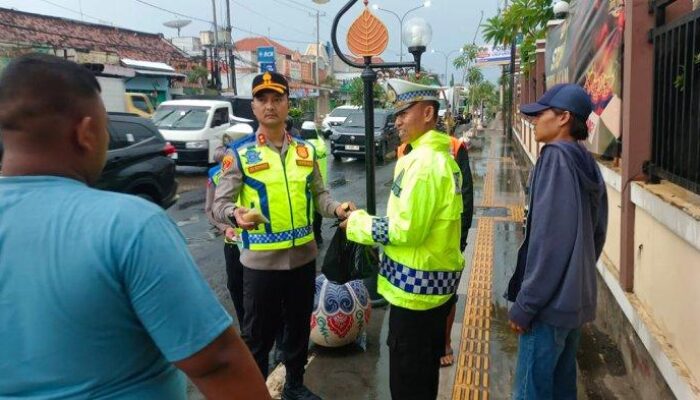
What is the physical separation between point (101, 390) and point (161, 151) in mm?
7745

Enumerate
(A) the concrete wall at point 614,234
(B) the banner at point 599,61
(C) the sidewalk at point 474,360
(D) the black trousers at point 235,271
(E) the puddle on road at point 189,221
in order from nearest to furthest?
(C) the sidewalk at point 474,360
(D) the black trousers at point 235,271
(B) the banner at point 599,61
(A) the concrete wall at point 614,234
(E) the puddle on road at point 189,221

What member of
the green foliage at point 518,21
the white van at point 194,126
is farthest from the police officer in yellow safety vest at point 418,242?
the white van at point 194,126

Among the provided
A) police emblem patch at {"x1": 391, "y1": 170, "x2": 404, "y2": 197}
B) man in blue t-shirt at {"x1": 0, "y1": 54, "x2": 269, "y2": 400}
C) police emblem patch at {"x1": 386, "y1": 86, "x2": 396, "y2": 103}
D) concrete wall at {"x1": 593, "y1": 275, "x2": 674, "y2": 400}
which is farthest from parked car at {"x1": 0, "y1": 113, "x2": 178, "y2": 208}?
man in blue t-shirt at {"x1": 0, "y1": 54, "x2": 269, "y2": 400}

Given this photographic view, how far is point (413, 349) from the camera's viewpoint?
2633mm

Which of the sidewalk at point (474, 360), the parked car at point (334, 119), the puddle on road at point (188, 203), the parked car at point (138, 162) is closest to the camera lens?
the sidewalk at point (474, 360)

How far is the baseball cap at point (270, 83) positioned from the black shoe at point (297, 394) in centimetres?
170

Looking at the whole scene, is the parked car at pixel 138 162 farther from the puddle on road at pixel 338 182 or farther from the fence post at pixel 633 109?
the fence post at pixel 633 109

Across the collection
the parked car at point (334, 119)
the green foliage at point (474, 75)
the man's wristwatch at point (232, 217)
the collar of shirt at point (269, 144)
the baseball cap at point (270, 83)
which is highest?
the green foliage at point (474, 75)

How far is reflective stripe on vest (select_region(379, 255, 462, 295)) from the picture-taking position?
8.44 feet

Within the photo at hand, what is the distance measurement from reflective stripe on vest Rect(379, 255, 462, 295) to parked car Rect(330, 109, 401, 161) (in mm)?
14436

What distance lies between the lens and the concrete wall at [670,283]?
2.68 m

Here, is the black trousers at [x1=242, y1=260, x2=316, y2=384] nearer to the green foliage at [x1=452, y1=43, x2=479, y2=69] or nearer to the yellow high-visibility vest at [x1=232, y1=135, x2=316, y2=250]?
the yellow high-visibility vest at [x1=232, y1=135, x2=316, y2=250]

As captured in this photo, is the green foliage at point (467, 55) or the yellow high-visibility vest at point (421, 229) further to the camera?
the green foliage at point (467, 55)

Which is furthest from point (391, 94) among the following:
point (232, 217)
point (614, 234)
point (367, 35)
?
point (614, 234)
